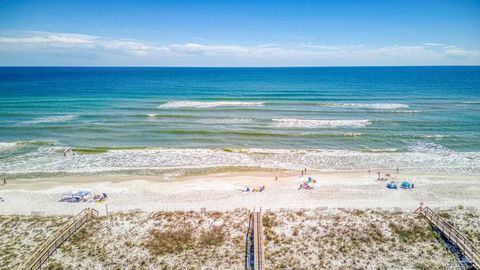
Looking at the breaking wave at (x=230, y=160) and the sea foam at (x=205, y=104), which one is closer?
the breaking wave at (x=230, y=160)

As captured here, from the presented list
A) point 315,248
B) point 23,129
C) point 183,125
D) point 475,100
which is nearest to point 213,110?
point 183,125

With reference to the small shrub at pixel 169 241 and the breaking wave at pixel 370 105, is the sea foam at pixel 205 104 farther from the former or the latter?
the small shrub at pixel 169 241

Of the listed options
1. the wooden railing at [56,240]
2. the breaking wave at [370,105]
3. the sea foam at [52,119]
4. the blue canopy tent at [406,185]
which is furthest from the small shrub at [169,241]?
the breaking wave at [370,105]

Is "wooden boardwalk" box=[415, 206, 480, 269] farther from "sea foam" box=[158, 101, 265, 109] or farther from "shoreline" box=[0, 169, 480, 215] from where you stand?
"sea foam" box=[158, 101, 265, 109]

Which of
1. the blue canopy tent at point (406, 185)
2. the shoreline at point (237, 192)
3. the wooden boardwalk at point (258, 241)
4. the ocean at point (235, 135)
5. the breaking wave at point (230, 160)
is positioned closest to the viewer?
the wooden boardwalk at point (258, 241)

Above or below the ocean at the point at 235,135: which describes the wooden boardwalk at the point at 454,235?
below

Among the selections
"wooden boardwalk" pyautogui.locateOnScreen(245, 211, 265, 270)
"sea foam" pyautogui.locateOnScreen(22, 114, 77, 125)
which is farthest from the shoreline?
"sea foam" pyautogui.locateOnScreen(22, 114, 77, 125)
